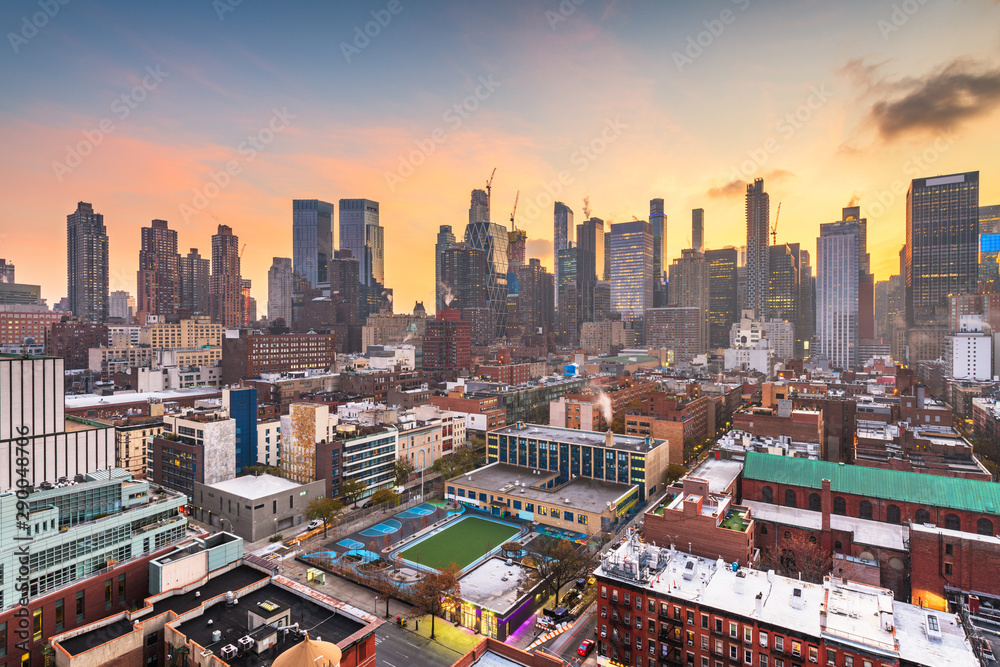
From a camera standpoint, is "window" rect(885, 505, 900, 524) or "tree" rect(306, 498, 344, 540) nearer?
"window" rect(885, 505, 900, 524)

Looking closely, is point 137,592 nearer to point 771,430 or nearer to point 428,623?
point 428,623

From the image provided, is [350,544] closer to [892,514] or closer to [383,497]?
[383,497]

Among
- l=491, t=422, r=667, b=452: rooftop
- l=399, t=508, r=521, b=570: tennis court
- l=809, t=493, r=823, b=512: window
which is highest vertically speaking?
l=491, t=422, r=667, b=452: rooftop

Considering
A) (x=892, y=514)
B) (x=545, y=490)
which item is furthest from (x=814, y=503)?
(x=545, y=490)

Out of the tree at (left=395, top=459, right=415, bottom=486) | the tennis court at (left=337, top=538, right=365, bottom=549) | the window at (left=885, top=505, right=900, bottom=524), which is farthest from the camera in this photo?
the tree at (left=395, top=459, right=415, bottom=486)

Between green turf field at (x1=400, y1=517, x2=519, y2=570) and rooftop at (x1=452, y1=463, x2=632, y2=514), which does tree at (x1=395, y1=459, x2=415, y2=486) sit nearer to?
rooftop at (x1=452, y1=463, x2=632, y2=514)

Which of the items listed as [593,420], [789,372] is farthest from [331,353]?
[789,372]

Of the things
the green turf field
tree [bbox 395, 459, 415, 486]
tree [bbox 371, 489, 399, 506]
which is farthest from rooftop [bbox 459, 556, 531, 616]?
tree [bbox 395, 459, 415, 486]

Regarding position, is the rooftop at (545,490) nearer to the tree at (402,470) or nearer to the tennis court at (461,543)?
the tennis court at (461,543)
